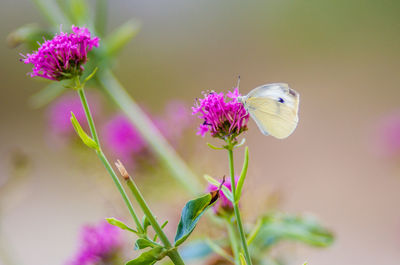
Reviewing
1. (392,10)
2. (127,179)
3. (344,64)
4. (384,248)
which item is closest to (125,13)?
(344,64)

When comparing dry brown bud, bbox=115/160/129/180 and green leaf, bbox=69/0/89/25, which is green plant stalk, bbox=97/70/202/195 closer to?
green leaf, bbox=69/0/89/25

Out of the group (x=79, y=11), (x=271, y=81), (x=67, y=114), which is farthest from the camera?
(x=271, y=81)

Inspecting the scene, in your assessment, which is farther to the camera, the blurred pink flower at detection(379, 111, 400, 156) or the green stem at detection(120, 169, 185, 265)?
the blurred pink flower at detection(379, 111, 400, 156)

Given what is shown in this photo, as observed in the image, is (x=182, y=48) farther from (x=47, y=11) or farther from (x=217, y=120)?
(x=217, y=120)

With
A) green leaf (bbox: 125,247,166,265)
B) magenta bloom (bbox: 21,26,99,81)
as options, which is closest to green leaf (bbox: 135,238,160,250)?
green leaf (bbox: 125,247,166,265)

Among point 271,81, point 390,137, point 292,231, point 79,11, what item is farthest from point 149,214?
point 271,81

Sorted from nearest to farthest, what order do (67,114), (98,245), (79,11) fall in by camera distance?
(98,245)
(79,11)
(67,114)

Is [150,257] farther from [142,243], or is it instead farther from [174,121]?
[174,121]
